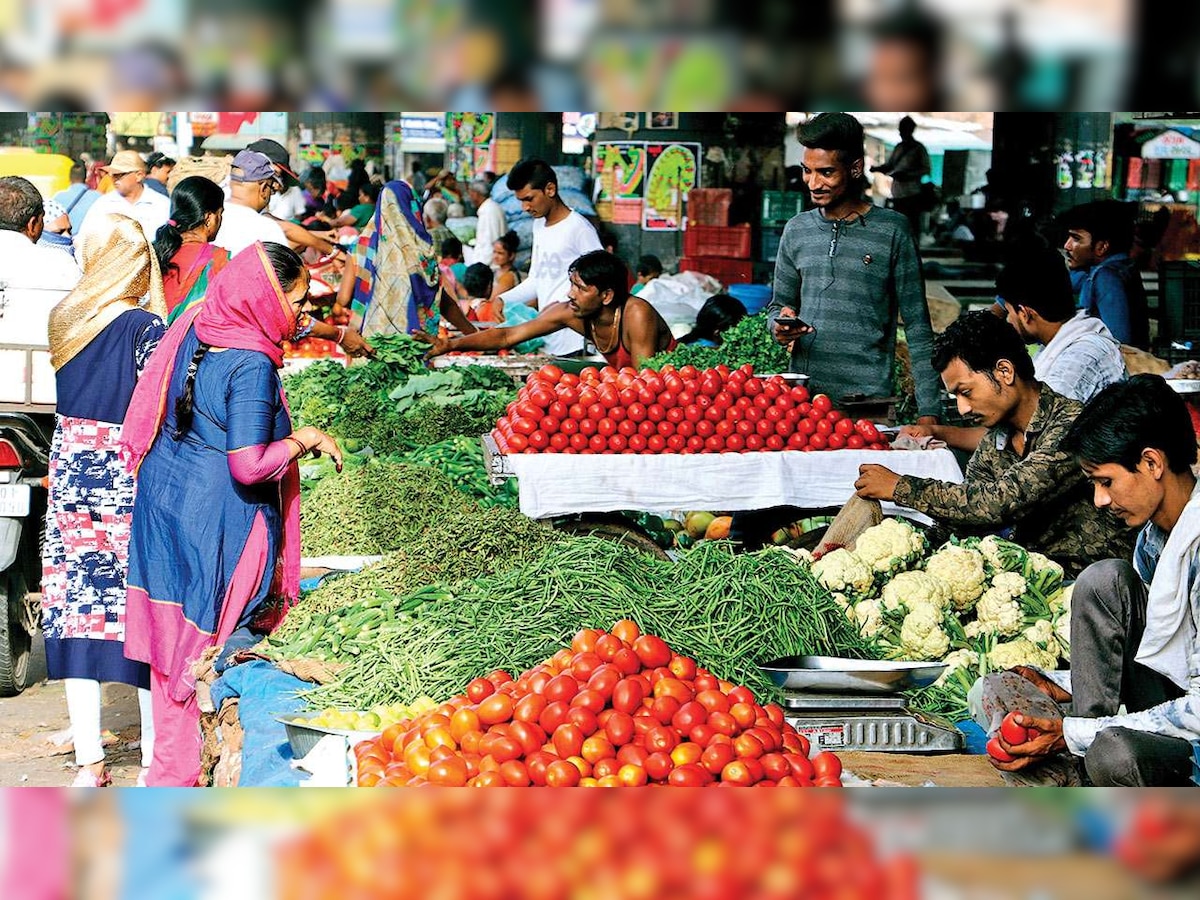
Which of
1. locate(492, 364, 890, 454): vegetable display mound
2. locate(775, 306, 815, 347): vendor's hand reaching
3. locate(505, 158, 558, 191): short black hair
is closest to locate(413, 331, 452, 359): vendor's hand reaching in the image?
locate(505, 158, 558, 191): short black hair

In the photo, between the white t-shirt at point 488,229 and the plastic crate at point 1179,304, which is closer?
the plastic crate at point 1179,304

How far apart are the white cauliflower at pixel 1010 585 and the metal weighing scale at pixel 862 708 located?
2.65 feet

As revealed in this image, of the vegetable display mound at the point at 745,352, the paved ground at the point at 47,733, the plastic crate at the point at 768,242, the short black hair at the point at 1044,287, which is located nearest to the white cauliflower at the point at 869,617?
the short black hair at the point at 1044,287

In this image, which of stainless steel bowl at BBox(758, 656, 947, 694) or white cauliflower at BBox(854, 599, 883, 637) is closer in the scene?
stainless steel bowl at BBox(758, 656, 947, 694)

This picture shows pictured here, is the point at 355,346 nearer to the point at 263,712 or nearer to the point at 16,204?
the point at 16,204

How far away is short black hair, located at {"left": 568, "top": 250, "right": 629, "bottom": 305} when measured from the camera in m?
5.73

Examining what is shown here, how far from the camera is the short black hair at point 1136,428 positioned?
2930mm

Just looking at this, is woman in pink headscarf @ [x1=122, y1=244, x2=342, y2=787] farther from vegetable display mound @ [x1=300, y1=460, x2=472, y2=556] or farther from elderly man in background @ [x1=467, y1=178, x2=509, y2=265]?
elderly man in background @ [x1=467, y1=178, x2=509, y2=265]

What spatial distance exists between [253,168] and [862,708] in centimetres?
446

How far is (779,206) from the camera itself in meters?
11.0

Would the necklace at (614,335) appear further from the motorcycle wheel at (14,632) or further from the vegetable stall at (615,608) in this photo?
the motorcycle wheel at (14,632)

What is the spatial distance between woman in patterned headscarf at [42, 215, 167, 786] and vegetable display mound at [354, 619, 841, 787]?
1645mm

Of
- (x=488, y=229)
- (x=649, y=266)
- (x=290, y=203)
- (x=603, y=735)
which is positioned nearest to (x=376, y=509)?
(x=603, y=735)
